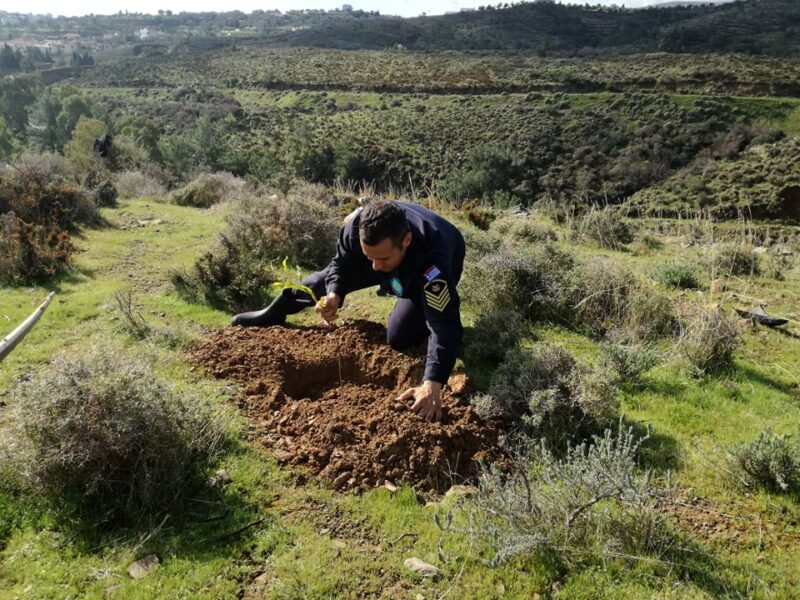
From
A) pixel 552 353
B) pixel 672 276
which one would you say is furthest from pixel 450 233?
pixel 672 276

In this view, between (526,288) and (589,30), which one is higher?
(589,30)

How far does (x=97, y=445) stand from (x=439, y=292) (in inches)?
80.4

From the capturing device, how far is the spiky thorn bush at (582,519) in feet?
7.55

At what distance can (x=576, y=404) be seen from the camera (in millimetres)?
3225

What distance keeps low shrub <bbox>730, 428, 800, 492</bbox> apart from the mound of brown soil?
4.40 feet

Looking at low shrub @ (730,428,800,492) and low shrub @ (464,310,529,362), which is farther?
low shrub @ (464,310,529,362)

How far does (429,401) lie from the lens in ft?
10.4

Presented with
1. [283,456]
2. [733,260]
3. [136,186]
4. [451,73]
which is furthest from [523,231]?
[451,73]

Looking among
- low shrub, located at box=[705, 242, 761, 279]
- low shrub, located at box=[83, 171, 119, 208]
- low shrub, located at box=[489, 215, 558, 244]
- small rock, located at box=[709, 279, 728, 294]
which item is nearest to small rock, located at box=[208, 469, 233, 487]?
small rock, located at box=[709, 279, 728, 294]

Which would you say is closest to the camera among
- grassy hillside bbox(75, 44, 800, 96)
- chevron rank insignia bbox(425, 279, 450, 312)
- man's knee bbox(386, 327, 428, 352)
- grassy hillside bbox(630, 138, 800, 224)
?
chevron rank insignia bbox(425, 279, 450, 312)

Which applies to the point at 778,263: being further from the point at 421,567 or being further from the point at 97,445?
the point at 97,445

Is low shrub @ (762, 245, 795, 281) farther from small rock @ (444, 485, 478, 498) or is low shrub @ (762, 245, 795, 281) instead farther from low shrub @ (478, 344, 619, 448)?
small rock @ (444, 485, 478, 498)


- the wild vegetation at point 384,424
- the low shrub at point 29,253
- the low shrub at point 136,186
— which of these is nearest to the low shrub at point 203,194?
the wild vegetation at point 384,424

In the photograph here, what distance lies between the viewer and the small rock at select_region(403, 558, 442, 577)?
2.36m
